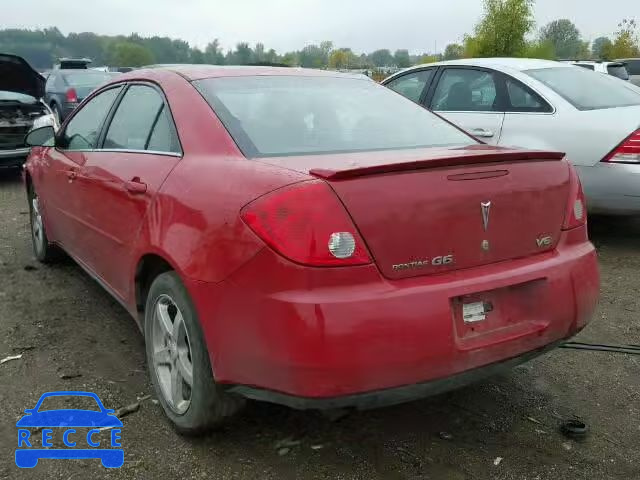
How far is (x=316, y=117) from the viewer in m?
2.99

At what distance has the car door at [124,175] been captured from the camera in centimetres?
291

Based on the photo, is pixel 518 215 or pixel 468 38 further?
pixel 468 38

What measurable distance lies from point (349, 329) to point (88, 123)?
274 centimetres

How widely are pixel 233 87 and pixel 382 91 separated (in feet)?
2.96

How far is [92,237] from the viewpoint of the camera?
3588mm

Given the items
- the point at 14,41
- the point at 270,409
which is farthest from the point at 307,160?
the point at 14,41

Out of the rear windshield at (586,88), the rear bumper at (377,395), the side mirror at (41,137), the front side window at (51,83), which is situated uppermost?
the rear windshield at (586,88)

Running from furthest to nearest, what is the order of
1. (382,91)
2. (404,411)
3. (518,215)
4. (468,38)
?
(468,38)
(382,91)
(404,411)
(518,215)

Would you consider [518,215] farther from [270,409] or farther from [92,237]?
[92,237]

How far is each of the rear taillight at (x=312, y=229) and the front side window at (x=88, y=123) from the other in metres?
2.06

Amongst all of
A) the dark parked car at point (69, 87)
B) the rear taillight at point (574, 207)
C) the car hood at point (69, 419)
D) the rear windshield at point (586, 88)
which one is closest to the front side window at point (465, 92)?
the rear windshield at point (586, 88)

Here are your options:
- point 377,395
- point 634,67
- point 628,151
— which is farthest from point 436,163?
point 634,67

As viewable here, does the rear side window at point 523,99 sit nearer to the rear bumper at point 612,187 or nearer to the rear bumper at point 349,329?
the rear bumper at point 612,187

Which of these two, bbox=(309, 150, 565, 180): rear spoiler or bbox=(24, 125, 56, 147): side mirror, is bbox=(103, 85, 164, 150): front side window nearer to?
bbox=(24, 125, 56, 147): side mirror
